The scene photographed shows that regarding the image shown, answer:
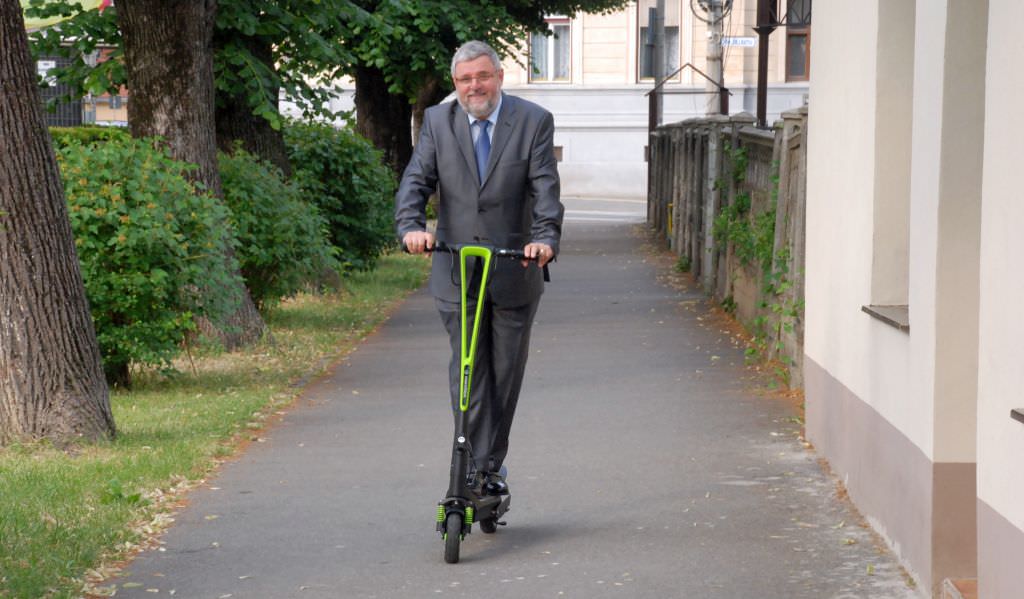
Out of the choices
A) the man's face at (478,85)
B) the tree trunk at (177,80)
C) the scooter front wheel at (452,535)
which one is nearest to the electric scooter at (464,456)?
the scooter front wheel at (452,535)

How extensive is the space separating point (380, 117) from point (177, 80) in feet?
49.6

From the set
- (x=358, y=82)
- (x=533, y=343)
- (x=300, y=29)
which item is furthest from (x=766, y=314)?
(x=358, y=82)

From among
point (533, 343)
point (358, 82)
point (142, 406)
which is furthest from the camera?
point (358, 82)

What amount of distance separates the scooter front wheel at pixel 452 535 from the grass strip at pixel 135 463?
1.24m

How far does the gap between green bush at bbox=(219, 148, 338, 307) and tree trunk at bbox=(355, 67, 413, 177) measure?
39.9ft

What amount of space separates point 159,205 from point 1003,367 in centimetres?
752

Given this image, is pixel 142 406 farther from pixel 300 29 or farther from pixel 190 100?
pixel 300 29

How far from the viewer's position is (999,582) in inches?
185

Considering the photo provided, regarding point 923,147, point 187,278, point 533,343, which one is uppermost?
point 923,147

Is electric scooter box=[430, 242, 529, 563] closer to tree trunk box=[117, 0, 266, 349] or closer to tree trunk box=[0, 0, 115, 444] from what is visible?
tree trunk box=[0, 0, 115, 444]

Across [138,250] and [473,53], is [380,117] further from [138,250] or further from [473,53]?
[473,53]

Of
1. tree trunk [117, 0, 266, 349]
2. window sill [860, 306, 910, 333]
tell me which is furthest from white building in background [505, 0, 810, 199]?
window sill [860, 306, 910, 333]

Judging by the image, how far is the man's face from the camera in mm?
6625

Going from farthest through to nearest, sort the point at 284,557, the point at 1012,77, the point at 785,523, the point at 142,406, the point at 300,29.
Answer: the point at 300,29
the point at 142,406
the point at 785,523
the point at 284,557
the point at 1012,77
